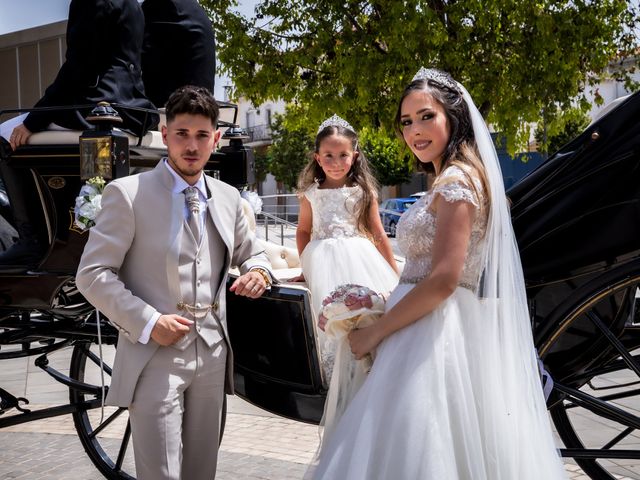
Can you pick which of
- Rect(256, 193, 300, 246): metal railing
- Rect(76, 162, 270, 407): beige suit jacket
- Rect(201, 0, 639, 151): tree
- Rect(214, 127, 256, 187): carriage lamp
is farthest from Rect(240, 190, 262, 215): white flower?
Rect(201, 0, 639, 151): tree

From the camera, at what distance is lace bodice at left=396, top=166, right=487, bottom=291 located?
7.96 feet

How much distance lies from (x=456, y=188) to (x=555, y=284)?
1.25m

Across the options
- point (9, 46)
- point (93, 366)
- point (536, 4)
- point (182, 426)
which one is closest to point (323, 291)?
point (182, 426)

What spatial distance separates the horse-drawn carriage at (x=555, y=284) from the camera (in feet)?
9.62

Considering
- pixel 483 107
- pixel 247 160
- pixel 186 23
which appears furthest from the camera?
pixel 483 107

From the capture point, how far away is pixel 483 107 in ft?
40.6

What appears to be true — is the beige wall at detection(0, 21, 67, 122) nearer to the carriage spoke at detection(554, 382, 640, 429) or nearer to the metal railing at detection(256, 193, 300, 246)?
the metal railing at detection(256, 193, 300, 246)

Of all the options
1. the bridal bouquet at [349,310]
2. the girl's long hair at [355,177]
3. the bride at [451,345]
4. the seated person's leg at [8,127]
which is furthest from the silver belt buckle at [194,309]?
the girl's long hair at [355,177]

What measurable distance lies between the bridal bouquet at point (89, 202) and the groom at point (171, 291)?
1.80 ft

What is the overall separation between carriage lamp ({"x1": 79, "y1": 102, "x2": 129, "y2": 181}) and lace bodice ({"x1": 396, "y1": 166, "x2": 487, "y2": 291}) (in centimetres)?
129

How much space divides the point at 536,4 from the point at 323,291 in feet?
28.6

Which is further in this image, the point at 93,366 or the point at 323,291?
the point at 93,366

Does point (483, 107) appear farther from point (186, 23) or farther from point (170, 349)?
point (170, 349)

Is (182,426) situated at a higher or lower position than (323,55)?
lower
